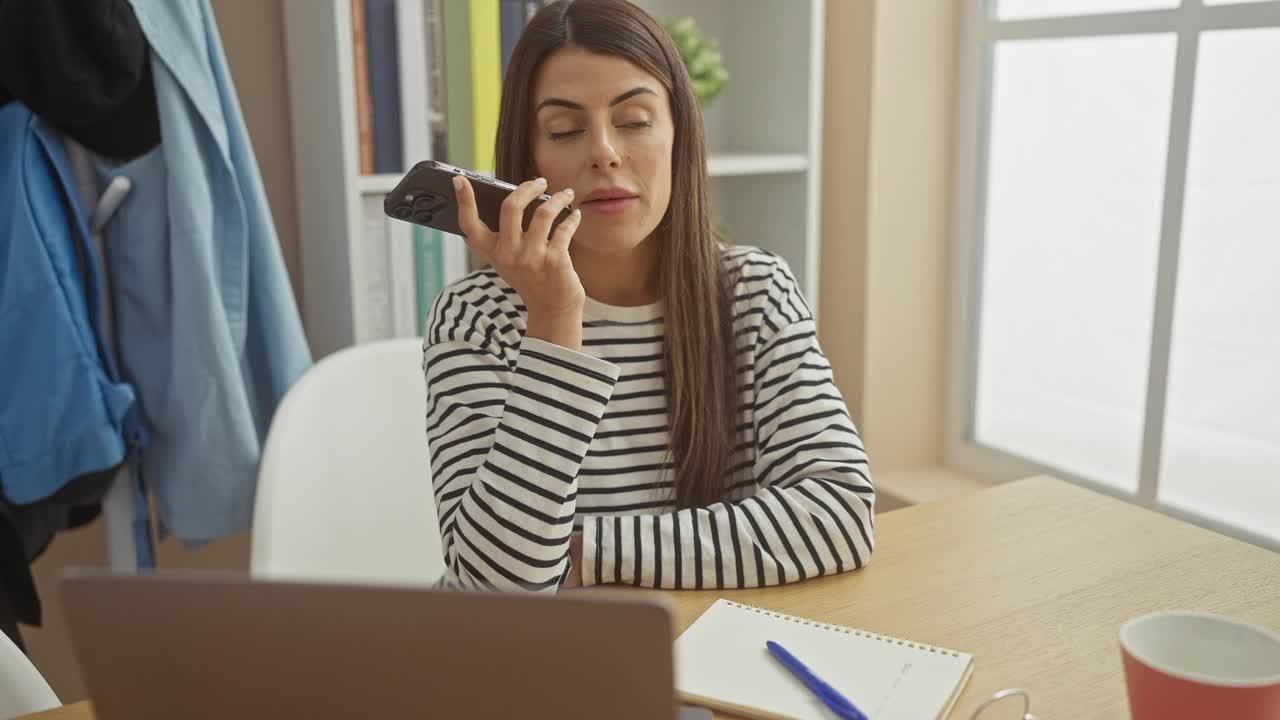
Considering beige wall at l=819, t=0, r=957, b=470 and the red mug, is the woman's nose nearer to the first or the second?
the red mug

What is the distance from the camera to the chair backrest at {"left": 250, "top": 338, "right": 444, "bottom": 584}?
133cm

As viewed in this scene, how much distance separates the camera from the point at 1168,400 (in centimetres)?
193

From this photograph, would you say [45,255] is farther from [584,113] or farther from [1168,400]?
[1168,400]

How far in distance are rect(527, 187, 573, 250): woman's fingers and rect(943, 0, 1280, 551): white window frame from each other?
124 cm

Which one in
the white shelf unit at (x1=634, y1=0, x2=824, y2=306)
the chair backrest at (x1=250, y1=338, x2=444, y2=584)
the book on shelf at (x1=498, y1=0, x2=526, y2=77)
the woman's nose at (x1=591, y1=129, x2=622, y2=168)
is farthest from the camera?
the white shelf unit at (x1=634, y1=0, x2=824, y2=306)

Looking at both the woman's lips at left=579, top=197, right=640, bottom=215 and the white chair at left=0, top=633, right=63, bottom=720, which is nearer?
the white chair at left=0, top=633, right=63, bottom=720

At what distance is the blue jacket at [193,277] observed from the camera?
1.46 m

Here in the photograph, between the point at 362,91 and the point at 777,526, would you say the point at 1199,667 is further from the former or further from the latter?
the point at 362,91

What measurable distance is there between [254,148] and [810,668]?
154cm

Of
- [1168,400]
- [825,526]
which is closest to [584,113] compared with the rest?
[825,526]

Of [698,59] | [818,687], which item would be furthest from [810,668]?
[698,59]

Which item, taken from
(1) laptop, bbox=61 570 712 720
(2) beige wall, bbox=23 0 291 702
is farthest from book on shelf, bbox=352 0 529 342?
(1) laptop, bbox=61 570 712 720

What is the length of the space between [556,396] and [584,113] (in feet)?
1.22

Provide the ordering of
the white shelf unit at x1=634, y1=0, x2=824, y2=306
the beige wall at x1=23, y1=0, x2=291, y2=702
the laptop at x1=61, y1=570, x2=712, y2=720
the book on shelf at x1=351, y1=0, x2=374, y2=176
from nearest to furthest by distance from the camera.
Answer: the laptop at x1=61, y1=570, x2=712, y2=720 < the book on shelf at x1=351, y1=0, x2=374, y2=176 < the beige wall at x1=23, y1=0, x2=291, y2=702 < the white shelf unit at x1=634, y1=0, x2=824, y2=306
